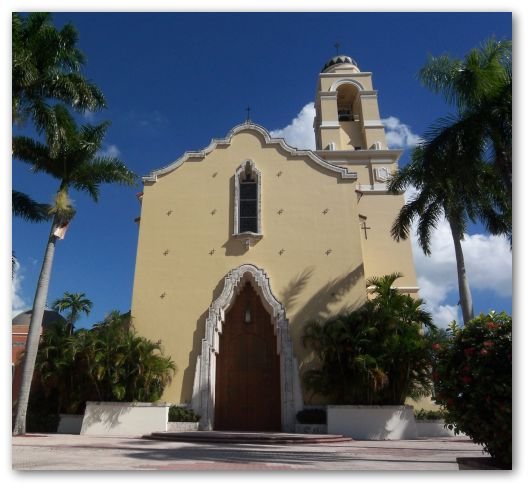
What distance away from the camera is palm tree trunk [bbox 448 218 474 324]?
51.0ft

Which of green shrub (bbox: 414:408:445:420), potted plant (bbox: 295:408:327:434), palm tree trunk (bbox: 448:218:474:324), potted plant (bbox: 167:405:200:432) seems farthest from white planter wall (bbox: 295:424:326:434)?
palm tree trunk (bbox: 448:218:474:324)

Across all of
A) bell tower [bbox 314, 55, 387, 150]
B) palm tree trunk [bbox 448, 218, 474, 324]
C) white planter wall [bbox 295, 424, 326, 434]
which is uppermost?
bell tower [bbox 314, 55, 387, 150]

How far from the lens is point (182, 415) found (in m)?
15.4

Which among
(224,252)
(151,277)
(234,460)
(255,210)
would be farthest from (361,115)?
(234,460)

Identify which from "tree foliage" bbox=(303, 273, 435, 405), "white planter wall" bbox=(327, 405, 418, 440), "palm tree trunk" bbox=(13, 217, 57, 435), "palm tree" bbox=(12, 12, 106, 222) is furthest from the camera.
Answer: "tree foliage" bbox=(303, 273, 435, 405)

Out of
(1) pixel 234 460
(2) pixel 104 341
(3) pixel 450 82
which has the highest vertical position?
(3) pixel 450 82

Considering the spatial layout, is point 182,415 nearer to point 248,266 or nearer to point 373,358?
point 248,266

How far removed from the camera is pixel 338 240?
1814 centimetres

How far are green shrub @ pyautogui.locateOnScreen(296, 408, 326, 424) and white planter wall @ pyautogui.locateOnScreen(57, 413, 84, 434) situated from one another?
7.44m

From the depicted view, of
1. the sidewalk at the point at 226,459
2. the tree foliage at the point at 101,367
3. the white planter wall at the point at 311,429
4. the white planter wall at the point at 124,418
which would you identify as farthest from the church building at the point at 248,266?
the sidewalk at the point at 226,459

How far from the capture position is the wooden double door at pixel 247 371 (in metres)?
16.2

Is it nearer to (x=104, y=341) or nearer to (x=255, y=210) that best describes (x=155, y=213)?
(x=255, y=210)

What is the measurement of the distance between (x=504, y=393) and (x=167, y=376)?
1249cm

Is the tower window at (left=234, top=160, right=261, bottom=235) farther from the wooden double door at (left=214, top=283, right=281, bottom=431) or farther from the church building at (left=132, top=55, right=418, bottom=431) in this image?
the wooden double door at (left=214, top=283, right=281, bottom=431)
